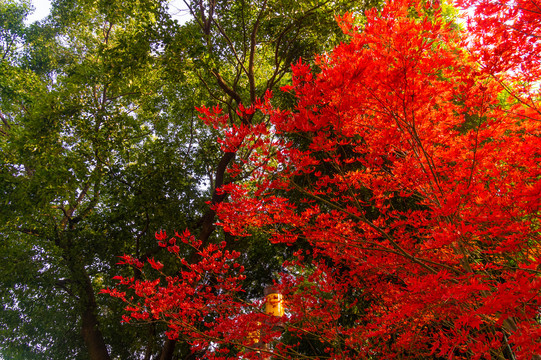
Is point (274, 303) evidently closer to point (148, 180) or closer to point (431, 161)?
point (431, 161)

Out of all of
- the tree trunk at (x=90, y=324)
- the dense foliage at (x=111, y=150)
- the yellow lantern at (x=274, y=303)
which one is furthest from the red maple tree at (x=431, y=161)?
the tree trunk at (x=90, y=324)

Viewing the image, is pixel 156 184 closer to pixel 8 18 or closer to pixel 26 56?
pixel 26 56

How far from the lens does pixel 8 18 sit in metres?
9.34

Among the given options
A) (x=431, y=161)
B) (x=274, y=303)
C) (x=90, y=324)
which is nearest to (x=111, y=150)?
(x=90, y=324)

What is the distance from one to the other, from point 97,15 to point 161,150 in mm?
5318

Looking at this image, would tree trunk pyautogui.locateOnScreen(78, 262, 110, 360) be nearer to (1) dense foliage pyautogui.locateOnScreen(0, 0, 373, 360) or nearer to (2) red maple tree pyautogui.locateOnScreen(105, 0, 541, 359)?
(1) dense foliage pyautogui.locateOnScreen(0, 0, 373, 360)

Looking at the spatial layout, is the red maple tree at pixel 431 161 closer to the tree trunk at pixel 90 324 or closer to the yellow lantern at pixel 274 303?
the yellow lantern at pixel 274 303

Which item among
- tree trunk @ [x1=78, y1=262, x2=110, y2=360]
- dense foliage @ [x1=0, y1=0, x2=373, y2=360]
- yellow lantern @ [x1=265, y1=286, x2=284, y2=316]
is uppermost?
dense foliage @ [x1=0, y1=0, x2=373, y2=360]

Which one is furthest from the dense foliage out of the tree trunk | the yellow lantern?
the yellow lantern

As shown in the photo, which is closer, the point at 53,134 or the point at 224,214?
the point at 224,214

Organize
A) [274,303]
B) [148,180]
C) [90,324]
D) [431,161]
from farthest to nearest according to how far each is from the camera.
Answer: [90,324] → [148,180] → [274,303] → [431,161]

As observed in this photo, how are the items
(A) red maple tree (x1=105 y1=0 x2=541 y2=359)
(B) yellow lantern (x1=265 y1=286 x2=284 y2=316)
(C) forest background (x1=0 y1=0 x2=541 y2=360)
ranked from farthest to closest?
(C) forest background (x1=0 y1=0 x2=541 y2=360) → (B) yellow lantern (x1=265 y1=286 x2=284 y2=316) → (A) red maple tree (x1=105 y1=0 x2=541 y2=359)

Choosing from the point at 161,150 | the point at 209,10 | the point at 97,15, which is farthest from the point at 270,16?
the point at 97,15

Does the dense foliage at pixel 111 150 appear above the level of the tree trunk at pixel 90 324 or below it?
above
